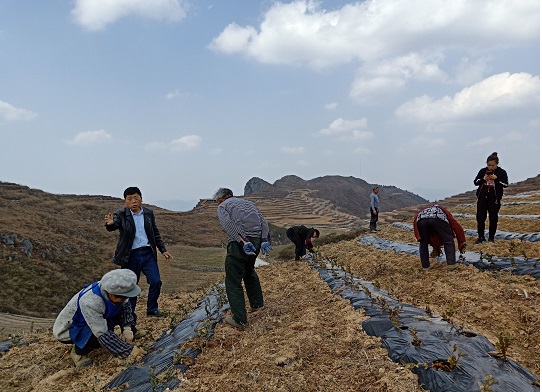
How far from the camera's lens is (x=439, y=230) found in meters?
5.84

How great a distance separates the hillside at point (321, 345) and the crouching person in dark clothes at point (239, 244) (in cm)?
28

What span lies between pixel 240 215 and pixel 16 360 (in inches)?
121

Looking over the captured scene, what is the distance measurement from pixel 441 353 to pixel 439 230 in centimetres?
333

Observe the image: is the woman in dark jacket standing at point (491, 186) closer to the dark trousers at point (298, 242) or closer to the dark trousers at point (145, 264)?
the dark trousers at point (298, 242)

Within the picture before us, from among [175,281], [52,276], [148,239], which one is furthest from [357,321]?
[52,276]

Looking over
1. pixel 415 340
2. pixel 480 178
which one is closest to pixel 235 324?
pixel 415 340

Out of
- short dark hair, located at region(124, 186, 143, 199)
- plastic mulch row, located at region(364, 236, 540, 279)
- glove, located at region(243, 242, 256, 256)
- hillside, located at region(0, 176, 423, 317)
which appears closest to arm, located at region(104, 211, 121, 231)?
short dark hair, located at region(124, 186, 143, 199)

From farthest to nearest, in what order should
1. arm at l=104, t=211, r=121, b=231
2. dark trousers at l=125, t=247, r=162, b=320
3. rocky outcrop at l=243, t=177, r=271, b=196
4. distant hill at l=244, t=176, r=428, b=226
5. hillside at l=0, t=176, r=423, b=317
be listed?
1. rocky outcrop at l=243, t=177, r=271, b=196
2. distant hill at l=244, t=176, r=428, b=226
3. hillside at l=0, t=176, r=423, b=317
4. dark trousers at l=125, t=247, r=162, b=320
5. arm at l=104, t=211, r=121, b=231

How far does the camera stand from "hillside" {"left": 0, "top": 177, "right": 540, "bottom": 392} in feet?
9.16

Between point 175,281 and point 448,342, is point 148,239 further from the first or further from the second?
point 175,281

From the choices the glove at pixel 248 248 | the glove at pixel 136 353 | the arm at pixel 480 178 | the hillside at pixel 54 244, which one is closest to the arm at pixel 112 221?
the glove at pixel 136 353

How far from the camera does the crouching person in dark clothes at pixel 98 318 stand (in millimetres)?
3719

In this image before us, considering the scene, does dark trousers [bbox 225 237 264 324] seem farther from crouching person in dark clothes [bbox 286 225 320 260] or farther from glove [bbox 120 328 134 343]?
crouching person in dark clothes [bbox 286 225 320 260]

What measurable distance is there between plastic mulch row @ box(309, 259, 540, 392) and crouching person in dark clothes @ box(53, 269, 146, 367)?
7.66 ft
